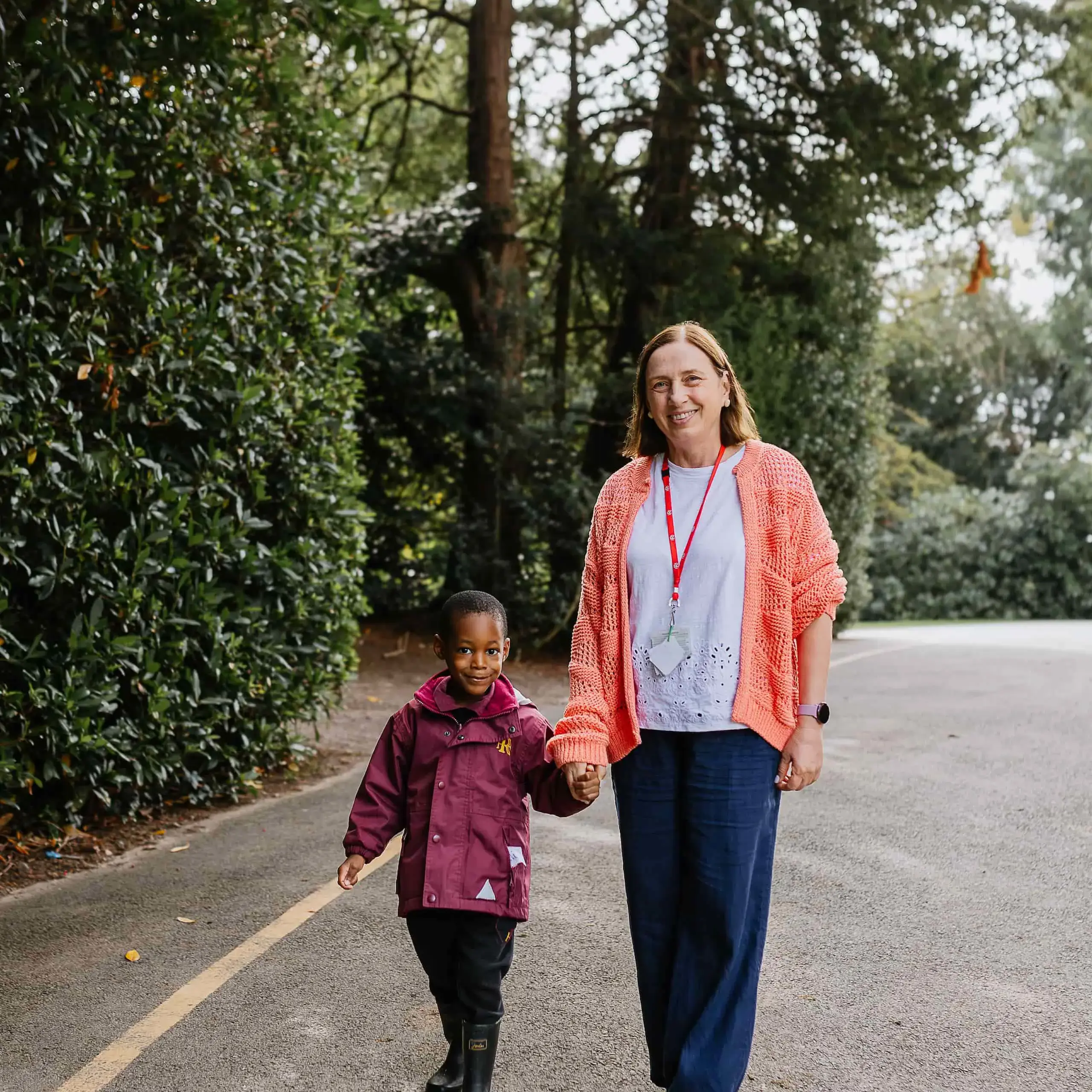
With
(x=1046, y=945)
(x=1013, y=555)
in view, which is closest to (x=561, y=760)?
(x=1046, y=945)

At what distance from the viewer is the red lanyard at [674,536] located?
3.30 meters

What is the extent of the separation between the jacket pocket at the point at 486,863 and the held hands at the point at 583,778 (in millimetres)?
314

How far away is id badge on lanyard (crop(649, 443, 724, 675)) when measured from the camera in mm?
3258

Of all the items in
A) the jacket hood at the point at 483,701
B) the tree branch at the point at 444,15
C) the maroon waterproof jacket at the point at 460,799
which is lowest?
the maroon waterproof jacket at the point at 460,799

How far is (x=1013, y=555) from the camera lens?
32375 mm

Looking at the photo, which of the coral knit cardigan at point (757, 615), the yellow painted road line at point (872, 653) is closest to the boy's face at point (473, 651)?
the coral knit cardigan at point (757, 615)

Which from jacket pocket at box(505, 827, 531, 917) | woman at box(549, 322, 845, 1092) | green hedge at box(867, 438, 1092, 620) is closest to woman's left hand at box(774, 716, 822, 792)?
woman at box(549, 322, 845, 1092)

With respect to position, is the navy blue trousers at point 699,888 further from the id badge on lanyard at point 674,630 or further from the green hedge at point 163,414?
the green hedge at point 163,414

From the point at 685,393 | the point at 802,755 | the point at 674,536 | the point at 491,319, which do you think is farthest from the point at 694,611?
the point at 491,319

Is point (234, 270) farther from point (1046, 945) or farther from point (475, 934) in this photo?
point (1046, 945)

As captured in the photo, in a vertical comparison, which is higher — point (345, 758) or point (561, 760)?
point (561, 760)

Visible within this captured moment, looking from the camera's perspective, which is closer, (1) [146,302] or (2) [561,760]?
(2) [561,760]

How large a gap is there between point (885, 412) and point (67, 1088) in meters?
Result: 16.1

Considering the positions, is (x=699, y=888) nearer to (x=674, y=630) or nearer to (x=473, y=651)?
(x=674, y=630)
